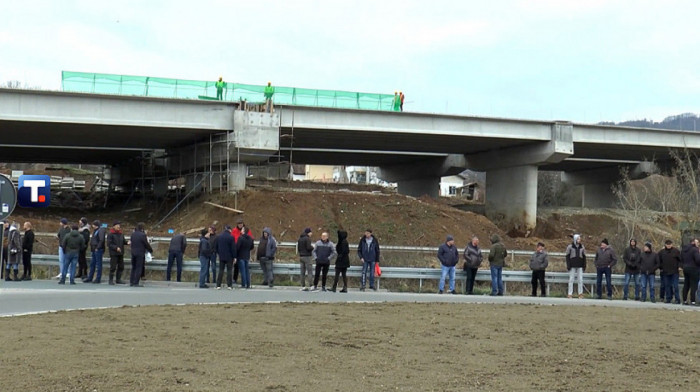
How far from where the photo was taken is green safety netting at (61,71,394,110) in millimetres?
34344

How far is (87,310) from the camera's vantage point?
532 inches

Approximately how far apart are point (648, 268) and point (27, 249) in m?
16.7

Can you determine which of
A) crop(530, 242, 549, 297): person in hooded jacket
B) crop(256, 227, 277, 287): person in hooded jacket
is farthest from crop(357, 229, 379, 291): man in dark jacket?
crop(530, 242, 549, 297): person in hooded jacket

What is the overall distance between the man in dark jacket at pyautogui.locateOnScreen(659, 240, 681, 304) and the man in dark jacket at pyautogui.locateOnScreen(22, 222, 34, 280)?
16864 millimetres

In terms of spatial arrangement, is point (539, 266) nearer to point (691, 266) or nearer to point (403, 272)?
point (403, 272)

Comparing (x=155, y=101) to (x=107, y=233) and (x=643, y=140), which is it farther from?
(x=643, y=140)

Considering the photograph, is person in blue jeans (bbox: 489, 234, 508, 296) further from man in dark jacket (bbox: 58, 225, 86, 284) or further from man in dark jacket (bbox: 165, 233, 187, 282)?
man in dark jacket (bbox: 58, 225, 86, 284)

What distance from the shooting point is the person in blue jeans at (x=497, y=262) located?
68.6 feet

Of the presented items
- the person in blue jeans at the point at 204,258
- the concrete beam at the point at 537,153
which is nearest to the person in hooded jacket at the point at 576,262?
the person in blue jeans at the point at 204,258

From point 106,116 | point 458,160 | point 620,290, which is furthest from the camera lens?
point 458,160

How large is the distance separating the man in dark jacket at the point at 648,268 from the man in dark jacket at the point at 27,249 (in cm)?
1648

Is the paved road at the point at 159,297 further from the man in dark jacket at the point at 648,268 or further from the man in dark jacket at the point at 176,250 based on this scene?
the man in dark jacket at the point at 648,268

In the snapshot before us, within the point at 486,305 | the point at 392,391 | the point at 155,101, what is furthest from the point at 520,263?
the point at 392,391

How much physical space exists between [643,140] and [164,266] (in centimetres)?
3380
